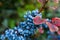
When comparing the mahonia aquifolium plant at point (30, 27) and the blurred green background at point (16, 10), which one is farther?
the blurred green background at point (16, 10)

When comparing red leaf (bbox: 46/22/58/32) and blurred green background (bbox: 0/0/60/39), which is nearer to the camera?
red leaf (bbox: 46/22/58/32)

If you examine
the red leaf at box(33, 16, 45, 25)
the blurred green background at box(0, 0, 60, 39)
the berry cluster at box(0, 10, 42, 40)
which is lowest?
the blurred green background at box(0, 0, 60, 39)

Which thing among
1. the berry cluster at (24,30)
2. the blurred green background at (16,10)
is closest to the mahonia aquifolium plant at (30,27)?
the berry cluster at (24,30)

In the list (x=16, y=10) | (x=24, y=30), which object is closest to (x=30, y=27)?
(x=24, y=30)

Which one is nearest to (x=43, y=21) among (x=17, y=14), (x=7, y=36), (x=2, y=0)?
(x=7, y=36)

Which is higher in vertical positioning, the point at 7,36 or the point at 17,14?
the point at 7,36

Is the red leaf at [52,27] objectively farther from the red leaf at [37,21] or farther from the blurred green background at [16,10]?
the blurred green background at [16,10]

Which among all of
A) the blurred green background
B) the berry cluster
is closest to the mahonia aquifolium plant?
the berry cluster

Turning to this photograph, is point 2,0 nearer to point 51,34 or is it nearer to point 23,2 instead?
point 23,2

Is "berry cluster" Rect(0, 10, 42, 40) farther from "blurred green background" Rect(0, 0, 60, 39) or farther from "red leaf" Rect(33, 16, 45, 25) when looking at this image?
"blurred green background" Rect(0, 0, 60, 39)

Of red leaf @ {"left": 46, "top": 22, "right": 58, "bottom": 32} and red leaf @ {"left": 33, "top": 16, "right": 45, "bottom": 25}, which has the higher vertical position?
red leaf @ {"left": 33, "top": 16, "right": 45, "bottom": 25}

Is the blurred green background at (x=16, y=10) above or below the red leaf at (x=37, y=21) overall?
below
